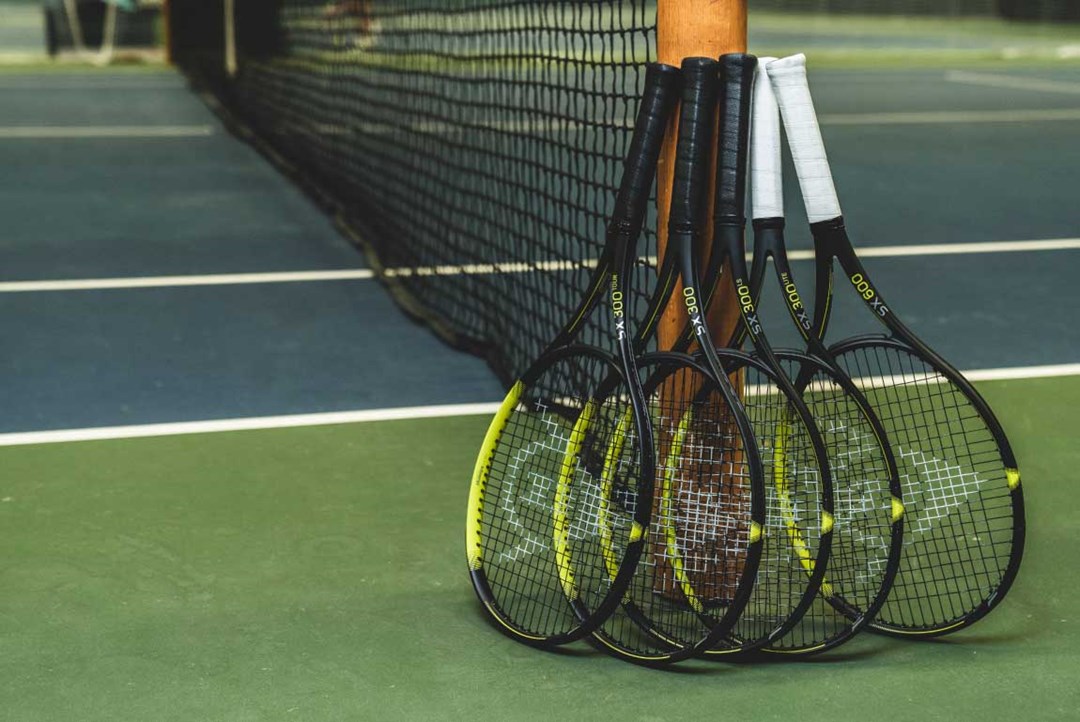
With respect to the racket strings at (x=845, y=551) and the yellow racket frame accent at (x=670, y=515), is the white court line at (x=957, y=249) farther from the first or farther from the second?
the yellow racket frame accent at (x=670, y=515)

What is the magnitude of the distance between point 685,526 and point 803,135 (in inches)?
31.1

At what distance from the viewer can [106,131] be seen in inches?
457

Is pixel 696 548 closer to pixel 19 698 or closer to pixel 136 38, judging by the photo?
pixel 19 698

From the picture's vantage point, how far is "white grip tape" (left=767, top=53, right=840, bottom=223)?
2.77 meters

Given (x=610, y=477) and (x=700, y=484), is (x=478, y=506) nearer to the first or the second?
(x=610, y=477)

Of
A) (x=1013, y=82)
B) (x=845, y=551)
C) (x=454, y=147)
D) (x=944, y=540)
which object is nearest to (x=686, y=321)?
(x=845, y=551)

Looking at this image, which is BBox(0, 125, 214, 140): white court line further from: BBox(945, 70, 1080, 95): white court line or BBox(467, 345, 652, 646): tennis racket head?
BBox(467, 345, 652, 646): tennis racket head

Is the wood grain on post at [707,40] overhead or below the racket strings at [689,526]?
overhead

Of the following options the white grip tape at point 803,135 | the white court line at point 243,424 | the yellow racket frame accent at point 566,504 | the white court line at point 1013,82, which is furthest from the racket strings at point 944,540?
the white court line at point 1013,82

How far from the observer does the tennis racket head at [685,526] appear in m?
2.84

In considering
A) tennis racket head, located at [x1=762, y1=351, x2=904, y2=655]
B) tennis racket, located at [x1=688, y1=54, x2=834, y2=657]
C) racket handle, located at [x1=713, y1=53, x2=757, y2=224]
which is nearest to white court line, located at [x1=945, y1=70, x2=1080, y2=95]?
tennis racket head, located at [x1=762, y1=351, x2=904, y2=655]

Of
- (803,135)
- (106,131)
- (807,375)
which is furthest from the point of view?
(106,131)

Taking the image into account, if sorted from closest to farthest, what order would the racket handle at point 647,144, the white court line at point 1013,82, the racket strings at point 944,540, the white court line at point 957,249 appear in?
1. the racket handle at point 647,144
2. the racket strings at point 944,540
3. the white court line at point 957,249
4. the white court line at point 1013,82

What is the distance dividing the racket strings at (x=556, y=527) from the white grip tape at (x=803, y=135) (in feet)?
1.65
